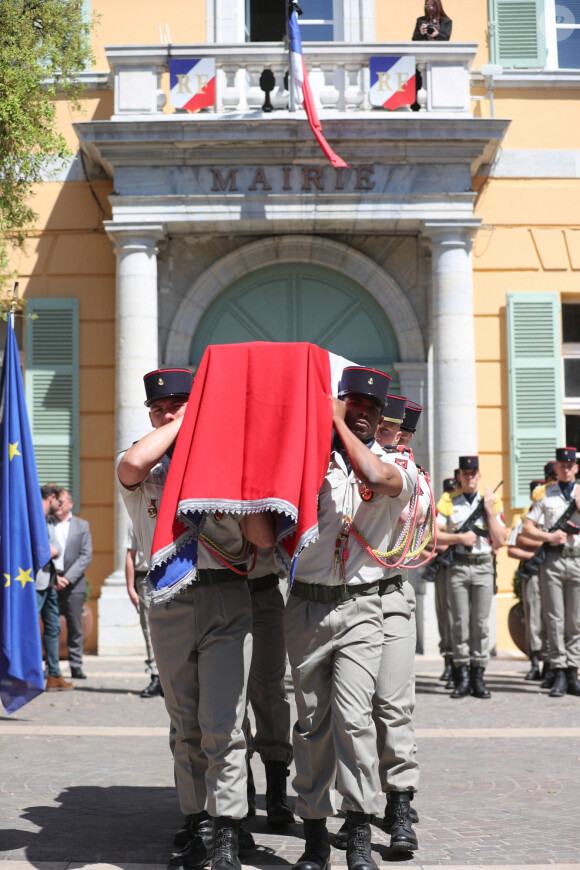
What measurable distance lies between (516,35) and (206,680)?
1176 centimetres

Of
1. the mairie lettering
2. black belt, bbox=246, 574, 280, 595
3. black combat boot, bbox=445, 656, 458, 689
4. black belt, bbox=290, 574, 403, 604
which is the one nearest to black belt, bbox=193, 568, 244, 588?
black belt, bbox=290, 574, 403, 604

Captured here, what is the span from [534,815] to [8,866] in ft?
8.33

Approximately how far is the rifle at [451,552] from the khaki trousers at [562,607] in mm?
808

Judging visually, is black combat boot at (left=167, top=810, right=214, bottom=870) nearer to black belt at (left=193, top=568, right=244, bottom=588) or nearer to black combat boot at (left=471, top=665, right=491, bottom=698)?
black belt at (left=193, top=568, right=244, bottom=588)

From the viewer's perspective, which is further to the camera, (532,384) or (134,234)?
(532,384)

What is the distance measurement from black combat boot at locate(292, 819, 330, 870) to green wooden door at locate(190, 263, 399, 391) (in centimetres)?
974

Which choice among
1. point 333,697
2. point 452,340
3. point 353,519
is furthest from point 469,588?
point 333,697

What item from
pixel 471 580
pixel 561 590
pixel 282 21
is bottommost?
pixel 561 590

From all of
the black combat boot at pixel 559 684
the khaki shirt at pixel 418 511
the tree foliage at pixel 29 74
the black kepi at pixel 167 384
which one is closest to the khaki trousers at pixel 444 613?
the black combat boot at pixel 559 684

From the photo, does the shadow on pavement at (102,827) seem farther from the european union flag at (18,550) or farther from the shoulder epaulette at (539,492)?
the shoulder epaulette at (539,492)

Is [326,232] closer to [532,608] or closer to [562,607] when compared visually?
[532,608]

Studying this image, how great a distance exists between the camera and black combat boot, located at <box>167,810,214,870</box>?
15.4 feet

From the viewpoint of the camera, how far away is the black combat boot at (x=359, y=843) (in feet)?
15.1

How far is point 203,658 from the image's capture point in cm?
479
